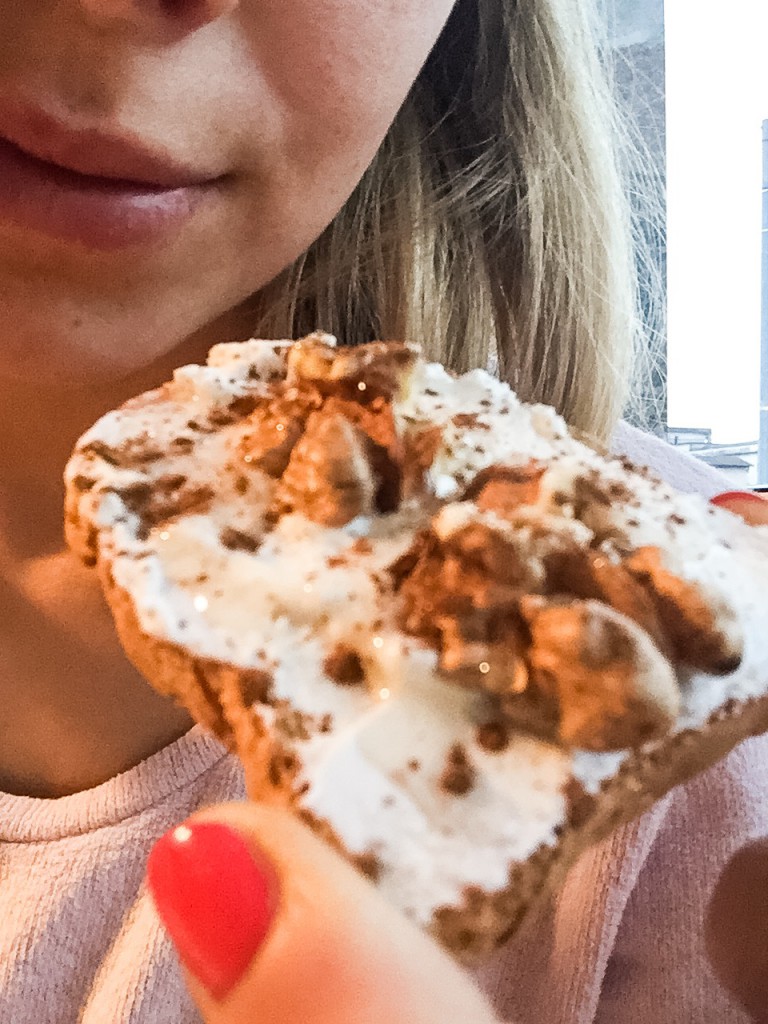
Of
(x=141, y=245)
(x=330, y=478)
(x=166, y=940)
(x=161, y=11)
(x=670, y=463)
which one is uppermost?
(x=161, y=11)

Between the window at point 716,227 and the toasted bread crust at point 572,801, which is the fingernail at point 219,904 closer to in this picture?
the toasted bread crust at point 572,801

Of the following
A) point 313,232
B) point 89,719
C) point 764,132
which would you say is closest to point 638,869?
point 89,719

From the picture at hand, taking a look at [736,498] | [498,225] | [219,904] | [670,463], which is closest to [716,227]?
[670,463]

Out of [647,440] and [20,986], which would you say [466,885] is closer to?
[20,986]

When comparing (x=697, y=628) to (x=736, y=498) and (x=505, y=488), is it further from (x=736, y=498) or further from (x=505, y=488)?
(x=736, y=498)

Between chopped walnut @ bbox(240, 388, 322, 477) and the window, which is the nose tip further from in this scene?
the window

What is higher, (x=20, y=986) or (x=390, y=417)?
(x=390, y=417)
